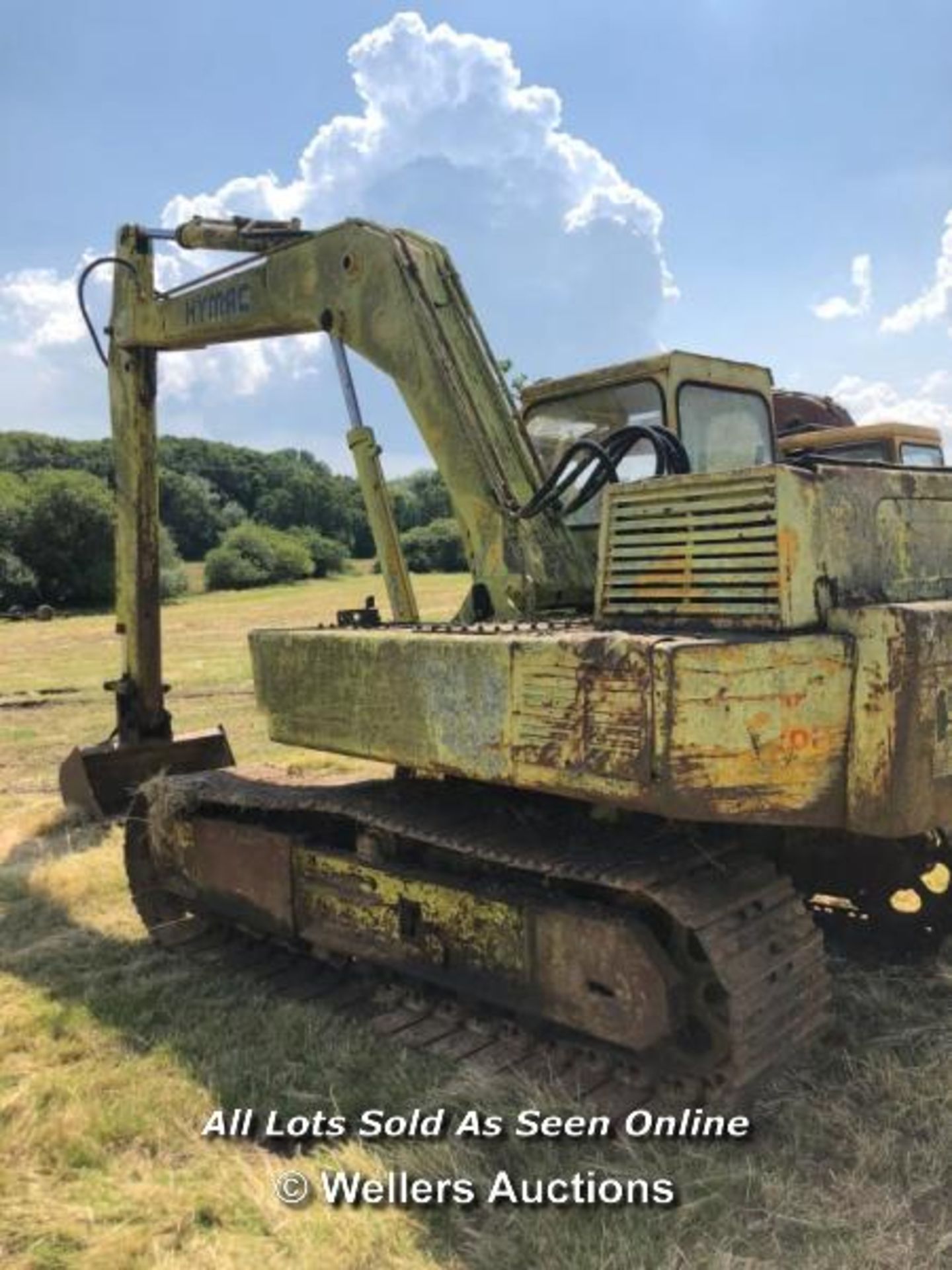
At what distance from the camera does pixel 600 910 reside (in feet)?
11.3

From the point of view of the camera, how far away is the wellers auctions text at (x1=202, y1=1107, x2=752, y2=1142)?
3.24m

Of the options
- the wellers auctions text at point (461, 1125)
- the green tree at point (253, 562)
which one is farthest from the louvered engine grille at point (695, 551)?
the green tree at point (253, 562)

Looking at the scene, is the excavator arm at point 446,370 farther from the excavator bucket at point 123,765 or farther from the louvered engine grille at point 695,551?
the excavator bucket at point 123,765

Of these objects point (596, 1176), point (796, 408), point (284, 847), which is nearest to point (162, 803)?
point (284, 847)

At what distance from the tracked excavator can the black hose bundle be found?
1cm

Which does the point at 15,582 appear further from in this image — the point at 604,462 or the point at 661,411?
the point at 604,462

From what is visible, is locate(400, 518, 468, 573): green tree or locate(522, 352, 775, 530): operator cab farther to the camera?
locate(400, 518, 468, 573): green tree

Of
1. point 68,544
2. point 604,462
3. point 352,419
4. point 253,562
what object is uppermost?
point 68,544

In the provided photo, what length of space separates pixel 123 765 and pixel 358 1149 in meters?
4.38

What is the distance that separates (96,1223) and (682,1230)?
148 centimetres

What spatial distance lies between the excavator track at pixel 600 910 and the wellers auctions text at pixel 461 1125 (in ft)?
0.27

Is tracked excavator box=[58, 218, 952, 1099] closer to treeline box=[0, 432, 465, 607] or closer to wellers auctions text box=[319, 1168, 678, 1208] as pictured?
wellers auctions text box=[319, 1168, 678, 1208]

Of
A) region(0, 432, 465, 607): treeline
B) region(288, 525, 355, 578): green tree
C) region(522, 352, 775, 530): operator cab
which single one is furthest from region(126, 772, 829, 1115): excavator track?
region(288, 525, 355, 578): green tree

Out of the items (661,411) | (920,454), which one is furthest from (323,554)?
(661,411)
